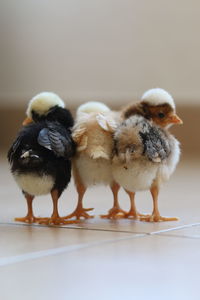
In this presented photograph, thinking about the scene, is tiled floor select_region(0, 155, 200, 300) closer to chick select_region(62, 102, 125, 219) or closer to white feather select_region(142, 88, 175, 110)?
chick select_region(62, 102, 125, 219)

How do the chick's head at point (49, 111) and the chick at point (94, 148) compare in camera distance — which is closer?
the chick at point (94, 148)

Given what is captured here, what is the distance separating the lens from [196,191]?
249 cm

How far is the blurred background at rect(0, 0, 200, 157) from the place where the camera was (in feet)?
13.4

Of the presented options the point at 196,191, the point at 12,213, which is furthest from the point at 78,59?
the point at 12,213

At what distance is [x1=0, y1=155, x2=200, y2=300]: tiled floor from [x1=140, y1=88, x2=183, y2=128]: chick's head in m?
0.27

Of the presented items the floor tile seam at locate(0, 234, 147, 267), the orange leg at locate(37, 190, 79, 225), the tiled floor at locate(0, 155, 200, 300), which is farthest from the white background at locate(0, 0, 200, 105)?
the floor tile seam at locate(0, 234, 147, 267)

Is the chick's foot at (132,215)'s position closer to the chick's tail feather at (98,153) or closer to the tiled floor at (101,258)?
the tiled floor at (101,258)

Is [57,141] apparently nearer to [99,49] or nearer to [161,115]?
[161,115]

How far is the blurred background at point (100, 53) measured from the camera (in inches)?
161

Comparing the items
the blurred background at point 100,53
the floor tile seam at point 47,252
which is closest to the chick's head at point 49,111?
the floor tile seam at point 47,252

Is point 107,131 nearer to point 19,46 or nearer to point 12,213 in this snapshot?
point 12,213

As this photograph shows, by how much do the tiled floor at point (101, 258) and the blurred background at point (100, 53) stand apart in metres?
Answer: 2.24

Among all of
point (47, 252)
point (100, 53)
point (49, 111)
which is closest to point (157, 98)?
point (49, 111)

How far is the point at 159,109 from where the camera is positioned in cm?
178
